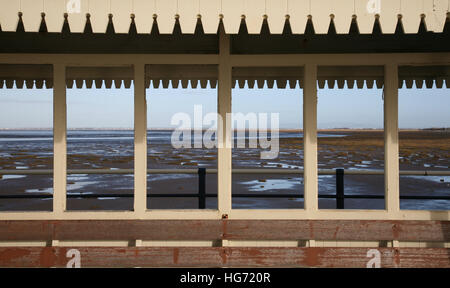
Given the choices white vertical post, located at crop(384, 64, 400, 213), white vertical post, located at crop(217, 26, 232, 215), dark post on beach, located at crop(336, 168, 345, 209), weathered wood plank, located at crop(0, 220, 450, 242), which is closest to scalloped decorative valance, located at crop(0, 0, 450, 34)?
white vertical post, located at crop(217, 26, 232, 215)

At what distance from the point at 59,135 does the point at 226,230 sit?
1702mm

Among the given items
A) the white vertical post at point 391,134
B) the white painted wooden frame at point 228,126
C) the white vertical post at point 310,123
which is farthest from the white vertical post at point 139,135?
the white vertical post at point 391,134

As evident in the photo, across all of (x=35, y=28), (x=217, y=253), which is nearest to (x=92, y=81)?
(x=35, y=28)

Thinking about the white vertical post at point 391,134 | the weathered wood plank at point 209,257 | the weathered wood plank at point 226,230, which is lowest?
the weathered wood plank at point 209,257

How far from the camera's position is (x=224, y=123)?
13.1 ft

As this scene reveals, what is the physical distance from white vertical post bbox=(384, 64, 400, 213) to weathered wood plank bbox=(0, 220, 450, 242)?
0.83 feet

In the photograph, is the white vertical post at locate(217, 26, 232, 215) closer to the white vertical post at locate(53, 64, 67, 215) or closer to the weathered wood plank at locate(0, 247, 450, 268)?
the weathered wood plank at locate(0, 247, 450, 268)

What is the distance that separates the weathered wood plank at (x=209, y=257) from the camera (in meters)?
3.47

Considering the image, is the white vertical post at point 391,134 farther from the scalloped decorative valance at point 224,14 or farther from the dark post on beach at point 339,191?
the dark post on beach at point 339,191

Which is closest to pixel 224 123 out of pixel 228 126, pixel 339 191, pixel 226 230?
pixel 228 126

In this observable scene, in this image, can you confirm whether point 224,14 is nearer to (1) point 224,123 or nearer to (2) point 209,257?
(1) point 224,123

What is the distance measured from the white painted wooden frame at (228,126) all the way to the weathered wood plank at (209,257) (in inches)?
18.6

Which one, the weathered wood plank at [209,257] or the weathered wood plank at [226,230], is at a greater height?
the weathered wood plank at [226,230]

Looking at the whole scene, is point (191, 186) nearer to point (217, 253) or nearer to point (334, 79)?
point (334, 79)
